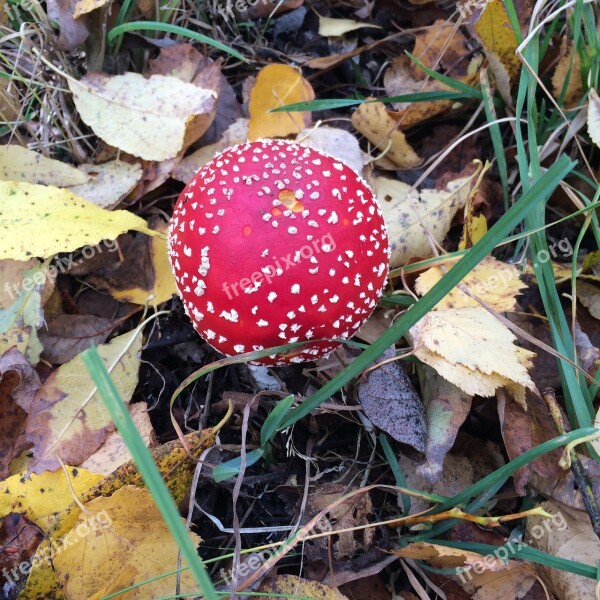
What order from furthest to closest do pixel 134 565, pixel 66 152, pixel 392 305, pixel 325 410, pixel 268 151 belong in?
pixel 66 152 → pixel 392 305 → pixel 325 410 → pixel 268 151 → pixel 134 565

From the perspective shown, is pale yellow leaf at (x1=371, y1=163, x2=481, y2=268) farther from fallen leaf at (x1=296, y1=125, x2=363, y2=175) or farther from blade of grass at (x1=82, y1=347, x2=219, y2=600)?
blade of grass at (x1=82, y1=347, x2=219, y2=600)

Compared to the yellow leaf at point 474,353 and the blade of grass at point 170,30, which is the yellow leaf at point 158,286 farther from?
the yellow leaf at point 474,353

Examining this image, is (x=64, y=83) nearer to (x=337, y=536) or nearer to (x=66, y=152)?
(x=66, y=152)

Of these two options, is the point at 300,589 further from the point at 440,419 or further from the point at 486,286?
the point at 486,286

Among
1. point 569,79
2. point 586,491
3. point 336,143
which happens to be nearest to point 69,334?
point 336,143

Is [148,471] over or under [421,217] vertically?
over

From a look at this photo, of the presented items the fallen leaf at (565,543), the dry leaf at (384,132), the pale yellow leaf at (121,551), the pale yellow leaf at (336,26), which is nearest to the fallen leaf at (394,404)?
the fallen leaf at (565,543)

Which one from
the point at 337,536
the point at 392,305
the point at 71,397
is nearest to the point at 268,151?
the point at 392,305
